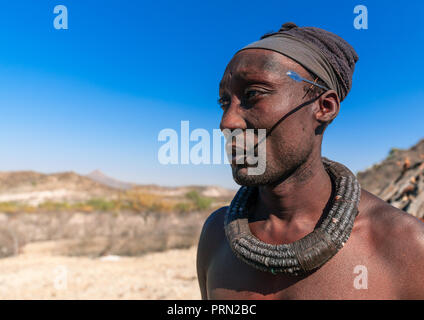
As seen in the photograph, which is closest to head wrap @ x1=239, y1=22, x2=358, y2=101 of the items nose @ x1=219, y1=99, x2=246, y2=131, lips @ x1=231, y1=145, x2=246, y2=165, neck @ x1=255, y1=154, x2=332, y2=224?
nose @ x1=219, y1=99, x2=246, y2=131

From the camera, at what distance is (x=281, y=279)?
1689 mm

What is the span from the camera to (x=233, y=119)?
1.70 metres

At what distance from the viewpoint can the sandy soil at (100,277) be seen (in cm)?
947

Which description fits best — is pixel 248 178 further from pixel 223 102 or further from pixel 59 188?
pixel 59 188

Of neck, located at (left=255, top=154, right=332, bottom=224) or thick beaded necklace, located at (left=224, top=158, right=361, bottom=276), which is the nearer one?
thick beaded necklace, located at (left=224, top=158, right=361, bottom=276)

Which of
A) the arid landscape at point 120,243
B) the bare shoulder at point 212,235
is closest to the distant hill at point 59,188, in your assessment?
the arid landscape at point 120,243

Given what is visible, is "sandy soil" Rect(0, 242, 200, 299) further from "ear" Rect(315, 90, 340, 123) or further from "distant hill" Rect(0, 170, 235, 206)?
"distant hill" Rect(0, 170, 235, 206)

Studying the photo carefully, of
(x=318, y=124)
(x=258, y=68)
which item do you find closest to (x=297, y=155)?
(x=318, y=124)

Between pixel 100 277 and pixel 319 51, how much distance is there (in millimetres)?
11285

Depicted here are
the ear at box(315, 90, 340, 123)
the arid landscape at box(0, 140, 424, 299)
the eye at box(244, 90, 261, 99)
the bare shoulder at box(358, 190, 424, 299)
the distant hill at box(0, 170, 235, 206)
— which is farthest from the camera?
the distant hill at box(0, 170, 235, 206)

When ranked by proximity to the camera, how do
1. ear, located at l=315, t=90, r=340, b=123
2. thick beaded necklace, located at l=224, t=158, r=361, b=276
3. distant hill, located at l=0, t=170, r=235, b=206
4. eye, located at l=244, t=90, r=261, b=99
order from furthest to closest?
distant hill, located at l=0, t=170, r=235, b=206, ear, located at l=315, t=90, r=340, b=123, eye, located at l=244, t=90, r=261, b=99, thick beaded necklace, located at l=224, t=158, r=361, b=276

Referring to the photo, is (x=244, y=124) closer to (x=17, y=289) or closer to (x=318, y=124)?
(x=318, y=124)

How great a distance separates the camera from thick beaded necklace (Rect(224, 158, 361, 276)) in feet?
5.18

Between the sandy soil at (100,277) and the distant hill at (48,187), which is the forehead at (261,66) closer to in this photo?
the sandy soil at (100,277)
